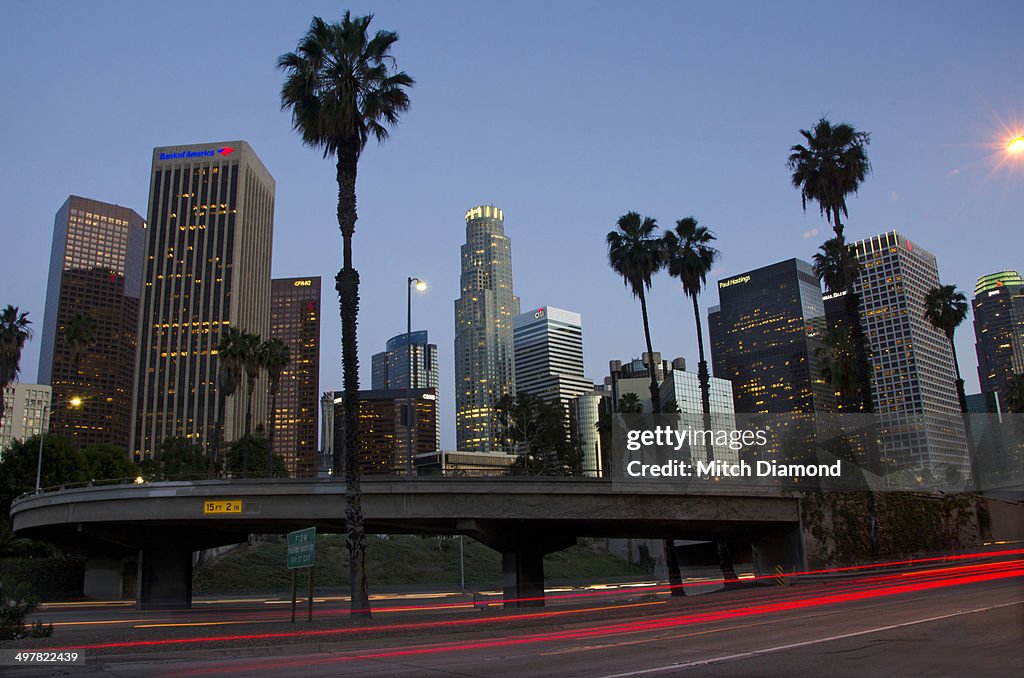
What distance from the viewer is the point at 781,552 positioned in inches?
1592

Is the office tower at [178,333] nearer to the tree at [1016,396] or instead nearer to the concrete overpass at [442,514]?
the concrete overpass at [442,514]

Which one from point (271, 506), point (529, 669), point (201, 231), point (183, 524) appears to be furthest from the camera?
point (201, 231)

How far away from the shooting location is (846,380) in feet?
169

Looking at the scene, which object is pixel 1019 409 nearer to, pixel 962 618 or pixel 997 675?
pixel 962 618

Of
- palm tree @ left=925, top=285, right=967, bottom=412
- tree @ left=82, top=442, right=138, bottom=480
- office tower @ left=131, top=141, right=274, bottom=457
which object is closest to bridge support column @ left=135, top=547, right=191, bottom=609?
tree @ left=82, top=442, right=138, bottom=480

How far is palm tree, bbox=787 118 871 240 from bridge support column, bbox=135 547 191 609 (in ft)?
137

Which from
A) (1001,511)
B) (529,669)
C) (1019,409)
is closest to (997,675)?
(529,669)

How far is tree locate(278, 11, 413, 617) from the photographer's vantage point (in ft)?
98.8

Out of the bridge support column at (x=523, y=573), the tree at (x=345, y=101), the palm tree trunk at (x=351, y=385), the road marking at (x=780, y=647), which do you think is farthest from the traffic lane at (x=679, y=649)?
the bridge support column at (x=523, y=573)

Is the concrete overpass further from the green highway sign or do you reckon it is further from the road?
the green highway sign

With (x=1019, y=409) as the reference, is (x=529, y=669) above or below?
below

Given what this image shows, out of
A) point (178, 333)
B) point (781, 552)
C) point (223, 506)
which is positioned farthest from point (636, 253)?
point (178, 333)

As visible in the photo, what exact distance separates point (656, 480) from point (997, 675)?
2622 cm

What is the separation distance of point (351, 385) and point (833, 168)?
30924 millimetres
